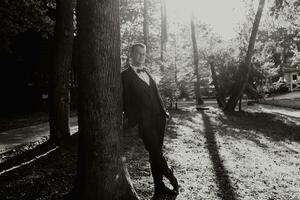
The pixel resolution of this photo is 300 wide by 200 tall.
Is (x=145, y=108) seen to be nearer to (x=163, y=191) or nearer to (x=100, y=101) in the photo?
(x=100, y=101)

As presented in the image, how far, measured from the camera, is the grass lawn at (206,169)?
6.12m

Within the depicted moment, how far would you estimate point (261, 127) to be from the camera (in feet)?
51.3

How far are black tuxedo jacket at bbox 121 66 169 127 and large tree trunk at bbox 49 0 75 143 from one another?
19.1ft

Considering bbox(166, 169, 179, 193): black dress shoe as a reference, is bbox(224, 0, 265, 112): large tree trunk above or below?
above

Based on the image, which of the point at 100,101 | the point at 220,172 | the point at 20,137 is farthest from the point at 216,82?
the point at 100,101

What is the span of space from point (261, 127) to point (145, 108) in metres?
11.1

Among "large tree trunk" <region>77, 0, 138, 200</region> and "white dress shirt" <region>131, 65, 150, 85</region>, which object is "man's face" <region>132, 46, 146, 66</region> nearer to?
"white dress shirt" <region>131, 65, 150, 85</region>

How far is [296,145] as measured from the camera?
36.7 ft

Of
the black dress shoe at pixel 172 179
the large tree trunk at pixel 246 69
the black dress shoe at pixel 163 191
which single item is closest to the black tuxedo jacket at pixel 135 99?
the black dress shoe at pixel 172 179

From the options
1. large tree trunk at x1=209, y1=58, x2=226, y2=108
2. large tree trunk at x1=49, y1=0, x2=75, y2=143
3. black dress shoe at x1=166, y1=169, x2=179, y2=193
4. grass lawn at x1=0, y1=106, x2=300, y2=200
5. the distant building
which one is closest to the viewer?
black dress shoe at x1=166, y1=169, x2=179, y2=193

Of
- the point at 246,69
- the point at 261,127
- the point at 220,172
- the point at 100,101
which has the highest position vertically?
the point at 246,69

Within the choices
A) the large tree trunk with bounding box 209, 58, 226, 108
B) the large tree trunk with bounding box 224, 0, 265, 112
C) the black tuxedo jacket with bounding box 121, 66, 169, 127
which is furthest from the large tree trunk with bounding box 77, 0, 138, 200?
the large tree trunk with bounding box 209, 58, 226, 108

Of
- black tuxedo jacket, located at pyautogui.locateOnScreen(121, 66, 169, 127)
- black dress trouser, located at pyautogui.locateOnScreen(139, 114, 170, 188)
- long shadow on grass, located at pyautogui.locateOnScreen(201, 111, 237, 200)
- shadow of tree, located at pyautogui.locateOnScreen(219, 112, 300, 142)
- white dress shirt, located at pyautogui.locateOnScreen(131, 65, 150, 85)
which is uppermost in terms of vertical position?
white dress shirt, located at pyautogui.locateOnScreen(131, 65, 150, 85)

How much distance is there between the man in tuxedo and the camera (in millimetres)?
5527
